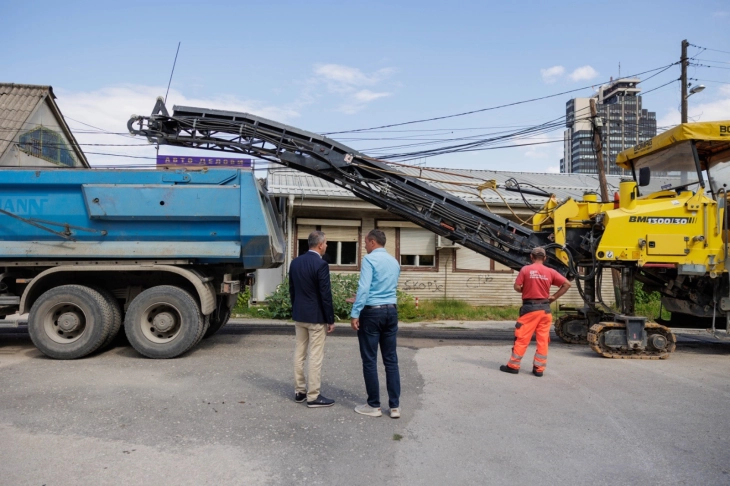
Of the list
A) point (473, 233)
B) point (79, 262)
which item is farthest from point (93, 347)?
point (473, 233)

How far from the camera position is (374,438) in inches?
180

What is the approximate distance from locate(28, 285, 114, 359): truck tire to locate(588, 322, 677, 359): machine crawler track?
6938mm

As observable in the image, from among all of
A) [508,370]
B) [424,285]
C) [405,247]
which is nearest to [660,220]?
[508,370]

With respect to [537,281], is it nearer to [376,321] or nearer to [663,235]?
[663,235]

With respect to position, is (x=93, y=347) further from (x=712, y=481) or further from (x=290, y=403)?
(x=712, y=481)

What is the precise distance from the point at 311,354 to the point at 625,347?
204 inches

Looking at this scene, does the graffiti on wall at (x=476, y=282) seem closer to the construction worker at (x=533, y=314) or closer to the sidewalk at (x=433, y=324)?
the sidewalk at (x=433, y=324)

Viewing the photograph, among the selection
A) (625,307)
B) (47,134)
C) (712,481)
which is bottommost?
(712,481)

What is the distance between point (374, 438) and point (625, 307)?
19.0ft

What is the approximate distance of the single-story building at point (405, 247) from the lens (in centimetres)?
1516

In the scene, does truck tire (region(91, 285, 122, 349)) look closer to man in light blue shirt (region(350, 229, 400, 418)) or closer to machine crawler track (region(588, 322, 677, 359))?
Result: man in light blue shirt (region(350, 229, 400, 418))

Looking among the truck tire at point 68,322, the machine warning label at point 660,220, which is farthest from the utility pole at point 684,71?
the truck tire at point 68,322

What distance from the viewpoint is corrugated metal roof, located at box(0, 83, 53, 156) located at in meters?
18.9

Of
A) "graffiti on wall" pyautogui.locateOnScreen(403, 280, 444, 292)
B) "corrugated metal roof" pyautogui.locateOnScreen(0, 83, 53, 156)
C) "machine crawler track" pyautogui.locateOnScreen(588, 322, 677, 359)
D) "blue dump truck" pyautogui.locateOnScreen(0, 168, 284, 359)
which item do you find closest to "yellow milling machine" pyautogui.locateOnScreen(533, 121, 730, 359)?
"machine crawler track" pyautogui.locateOnScreen(588, 322, 677, 359)
